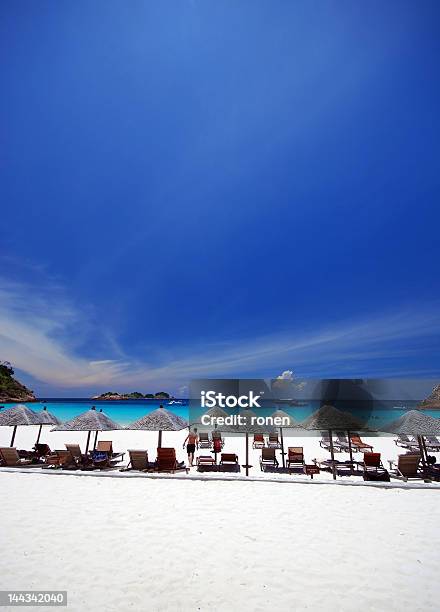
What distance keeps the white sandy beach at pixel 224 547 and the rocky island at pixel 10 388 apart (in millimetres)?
85132

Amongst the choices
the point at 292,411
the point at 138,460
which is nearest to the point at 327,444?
the point at 138,460

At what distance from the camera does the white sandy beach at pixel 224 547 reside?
442 cm

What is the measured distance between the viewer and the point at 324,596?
14.4ft

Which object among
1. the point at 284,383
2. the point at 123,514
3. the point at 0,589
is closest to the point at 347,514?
the point at 123,514

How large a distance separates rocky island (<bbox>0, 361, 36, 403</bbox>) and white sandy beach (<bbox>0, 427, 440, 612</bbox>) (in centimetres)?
8513

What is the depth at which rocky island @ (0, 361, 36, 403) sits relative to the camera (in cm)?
7934

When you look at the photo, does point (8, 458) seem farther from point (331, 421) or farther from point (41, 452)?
point (331, 421)

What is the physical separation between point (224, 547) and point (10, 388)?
96.1 meters

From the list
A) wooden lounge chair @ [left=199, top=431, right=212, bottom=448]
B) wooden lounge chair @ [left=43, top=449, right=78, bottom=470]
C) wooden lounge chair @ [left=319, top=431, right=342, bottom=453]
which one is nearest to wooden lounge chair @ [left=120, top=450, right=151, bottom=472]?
wooden lounge chair @ [left=43, top=449, right=78, bottom=470]

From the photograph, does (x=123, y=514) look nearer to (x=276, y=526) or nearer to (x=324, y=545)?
(x=276, y=526)

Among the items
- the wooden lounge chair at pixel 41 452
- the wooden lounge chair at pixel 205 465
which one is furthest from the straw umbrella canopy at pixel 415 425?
the wooden lounge chair at pixel 41 452

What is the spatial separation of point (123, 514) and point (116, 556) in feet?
6.90

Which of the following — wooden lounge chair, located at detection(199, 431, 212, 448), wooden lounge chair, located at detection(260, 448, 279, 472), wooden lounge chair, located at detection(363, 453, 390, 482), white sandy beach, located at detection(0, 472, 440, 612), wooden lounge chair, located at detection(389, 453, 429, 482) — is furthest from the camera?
wooden lounge chair, located at detection(199, 431, 212, 448)

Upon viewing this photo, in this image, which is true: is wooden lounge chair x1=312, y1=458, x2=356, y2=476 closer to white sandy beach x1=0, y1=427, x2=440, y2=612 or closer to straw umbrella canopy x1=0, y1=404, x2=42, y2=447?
white sandy beach x1=0, y1=427, x2=440, y2=612
